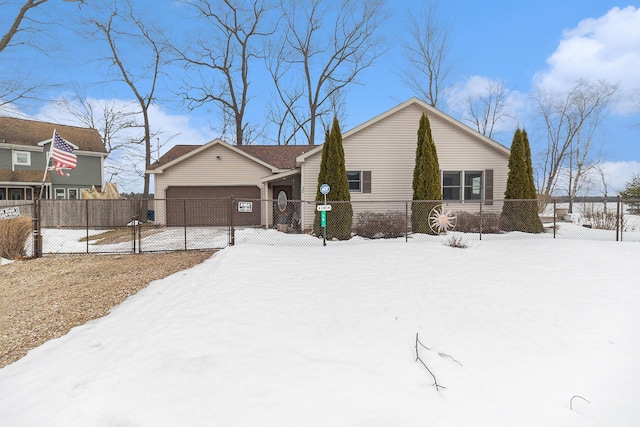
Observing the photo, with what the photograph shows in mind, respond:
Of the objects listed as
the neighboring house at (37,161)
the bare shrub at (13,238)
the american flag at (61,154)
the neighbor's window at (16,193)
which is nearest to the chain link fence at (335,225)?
the bare shrub at (13,238)

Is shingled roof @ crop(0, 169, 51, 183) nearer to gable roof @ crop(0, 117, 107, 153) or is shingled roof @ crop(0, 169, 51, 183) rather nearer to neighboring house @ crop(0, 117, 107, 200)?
neighboring house @ crop(0, 117, 107, 200)

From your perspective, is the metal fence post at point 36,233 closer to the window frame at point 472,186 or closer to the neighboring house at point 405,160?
the neighboring house at point 405,160

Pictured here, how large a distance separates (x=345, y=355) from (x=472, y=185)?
12658 millimetres

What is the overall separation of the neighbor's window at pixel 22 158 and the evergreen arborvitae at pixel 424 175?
2514 centimetres

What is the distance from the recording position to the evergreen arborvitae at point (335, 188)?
1128 centimetres

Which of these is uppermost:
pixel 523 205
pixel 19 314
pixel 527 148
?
pixel 527 148

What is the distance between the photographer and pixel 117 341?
157 inches

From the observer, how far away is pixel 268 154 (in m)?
18.8

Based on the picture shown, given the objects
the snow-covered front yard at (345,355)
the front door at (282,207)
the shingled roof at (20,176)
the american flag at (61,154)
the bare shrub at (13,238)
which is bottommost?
the snow-covered front yard at (345,355)

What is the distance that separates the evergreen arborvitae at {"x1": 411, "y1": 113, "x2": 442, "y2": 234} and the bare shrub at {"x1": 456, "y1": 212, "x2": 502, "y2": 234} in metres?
1.30

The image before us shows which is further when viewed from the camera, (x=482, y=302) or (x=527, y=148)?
(x=527, y=148)

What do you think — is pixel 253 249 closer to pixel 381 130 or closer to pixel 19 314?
pixel 19 314

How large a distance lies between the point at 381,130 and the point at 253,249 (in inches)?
332

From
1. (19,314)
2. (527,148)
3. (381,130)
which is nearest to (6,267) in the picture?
(19,314)
